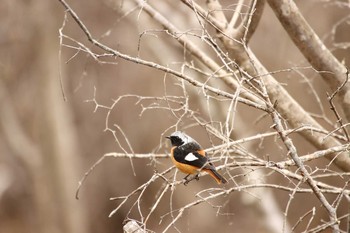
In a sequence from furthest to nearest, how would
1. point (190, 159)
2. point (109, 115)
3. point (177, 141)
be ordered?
point (109, 115) → point (177, 141) → point (190, 159)

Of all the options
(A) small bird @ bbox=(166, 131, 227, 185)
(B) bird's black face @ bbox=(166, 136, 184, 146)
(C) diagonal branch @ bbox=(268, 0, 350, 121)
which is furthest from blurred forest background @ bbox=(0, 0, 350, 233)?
(A) small bird @ bbox=(166, 131, 227, 185)

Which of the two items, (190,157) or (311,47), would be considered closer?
(190,157)

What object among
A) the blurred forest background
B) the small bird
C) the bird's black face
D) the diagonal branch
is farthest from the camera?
the blurred forest background

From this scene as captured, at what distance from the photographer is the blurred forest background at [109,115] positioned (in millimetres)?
11594

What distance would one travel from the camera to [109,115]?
52.0 feet

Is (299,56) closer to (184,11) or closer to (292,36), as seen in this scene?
(184,11)

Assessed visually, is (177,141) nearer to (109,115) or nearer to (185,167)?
(185,167)

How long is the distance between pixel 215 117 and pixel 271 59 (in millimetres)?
5394

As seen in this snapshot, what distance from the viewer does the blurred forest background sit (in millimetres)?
11594

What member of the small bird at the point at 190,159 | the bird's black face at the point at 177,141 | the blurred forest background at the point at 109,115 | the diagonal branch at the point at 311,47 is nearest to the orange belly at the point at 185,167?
the small bird at the point at 190,159

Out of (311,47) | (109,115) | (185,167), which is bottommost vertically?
(109,115)

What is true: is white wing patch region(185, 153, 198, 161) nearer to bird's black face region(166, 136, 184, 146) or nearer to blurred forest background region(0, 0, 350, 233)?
bird's black face region(166, 136, 184, 146)

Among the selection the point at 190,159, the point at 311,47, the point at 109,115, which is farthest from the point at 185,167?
the point at 109,115

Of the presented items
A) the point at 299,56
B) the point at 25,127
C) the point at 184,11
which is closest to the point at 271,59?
the point at 299,56
